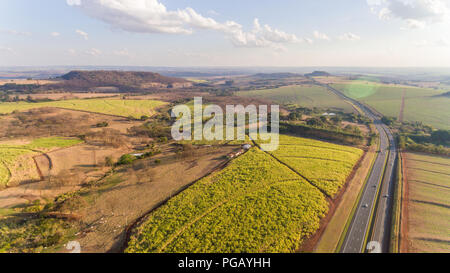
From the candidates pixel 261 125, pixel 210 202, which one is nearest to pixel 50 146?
pixel 210 202

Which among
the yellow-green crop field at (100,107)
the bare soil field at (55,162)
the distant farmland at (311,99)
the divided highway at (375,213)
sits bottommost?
the divided highway at (375,213)

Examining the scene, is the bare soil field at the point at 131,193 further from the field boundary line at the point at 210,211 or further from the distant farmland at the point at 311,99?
the distant farmland at the point at 311,99

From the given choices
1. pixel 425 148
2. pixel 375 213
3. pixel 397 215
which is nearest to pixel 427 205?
pixel 397 215

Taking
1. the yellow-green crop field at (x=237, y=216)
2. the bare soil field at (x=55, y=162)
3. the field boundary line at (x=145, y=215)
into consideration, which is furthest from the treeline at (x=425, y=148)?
the bare soil field at (x=55, y=162)

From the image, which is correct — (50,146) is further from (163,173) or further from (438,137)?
(438,137)

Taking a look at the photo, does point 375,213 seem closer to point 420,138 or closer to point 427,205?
point 427,205

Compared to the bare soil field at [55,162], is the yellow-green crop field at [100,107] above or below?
above

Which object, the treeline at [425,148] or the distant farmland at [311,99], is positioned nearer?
the treeline at [425,148]

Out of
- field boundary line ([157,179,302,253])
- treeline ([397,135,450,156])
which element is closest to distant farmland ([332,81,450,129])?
treeline ([397,135,450,156])
